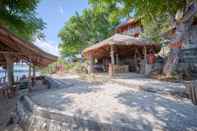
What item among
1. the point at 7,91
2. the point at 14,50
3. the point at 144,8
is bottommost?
the point at 7,91

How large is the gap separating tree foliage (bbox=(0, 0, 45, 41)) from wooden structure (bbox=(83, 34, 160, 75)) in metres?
5.37

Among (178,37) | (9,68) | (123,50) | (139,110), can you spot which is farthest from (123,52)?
(139,110)

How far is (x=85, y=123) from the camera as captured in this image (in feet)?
14.3

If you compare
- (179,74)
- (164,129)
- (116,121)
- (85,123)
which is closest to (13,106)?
(85,123)

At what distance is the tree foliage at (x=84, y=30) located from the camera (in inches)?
1138

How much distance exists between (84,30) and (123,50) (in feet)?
49.3

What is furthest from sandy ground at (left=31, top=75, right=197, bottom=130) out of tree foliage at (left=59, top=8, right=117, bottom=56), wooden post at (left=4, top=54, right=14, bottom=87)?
tree foliage at (left=59, top=8, right=117, bottom=56)

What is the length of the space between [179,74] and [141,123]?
7353 millimetres

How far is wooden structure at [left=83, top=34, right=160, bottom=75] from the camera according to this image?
12488 millimetres

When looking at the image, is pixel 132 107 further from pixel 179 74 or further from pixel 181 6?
pixel 181 6

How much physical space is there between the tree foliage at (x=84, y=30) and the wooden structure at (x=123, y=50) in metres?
8.60

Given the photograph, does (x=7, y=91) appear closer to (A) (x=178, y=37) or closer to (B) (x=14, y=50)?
(B) (x=14, y=50)

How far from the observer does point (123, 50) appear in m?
16.7

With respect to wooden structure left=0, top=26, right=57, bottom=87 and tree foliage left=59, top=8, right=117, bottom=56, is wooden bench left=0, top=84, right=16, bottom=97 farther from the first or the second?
tree foliage left=59, top=8, right=117, bottom=56
